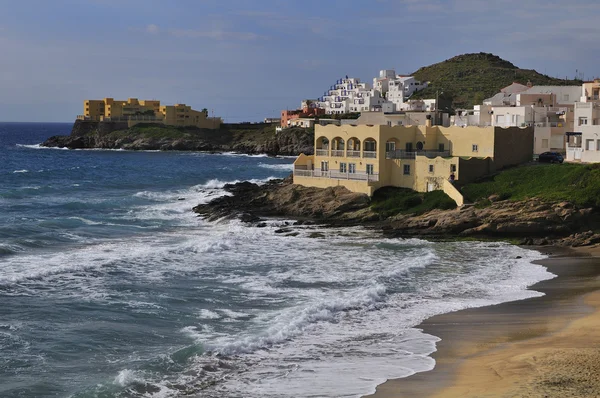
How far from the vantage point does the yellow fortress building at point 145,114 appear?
14312 cm

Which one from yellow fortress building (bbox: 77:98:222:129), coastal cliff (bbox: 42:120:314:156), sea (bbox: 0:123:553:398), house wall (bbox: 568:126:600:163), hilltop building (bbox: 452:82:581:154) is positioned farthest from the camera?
yellow fortress building (bbox: 77:98:222:129)

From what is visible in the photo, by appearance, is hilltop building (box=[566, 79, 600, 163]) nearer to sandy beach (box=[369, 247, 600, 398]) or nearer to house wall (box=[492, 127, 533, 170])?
house wall (box=[492, 127, 533, 170])

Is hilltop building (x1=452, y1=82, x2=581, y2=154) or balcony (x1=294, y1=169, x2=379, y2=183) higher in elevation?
hilltop building (x1=452, y1=82, x2=581, y2=154)

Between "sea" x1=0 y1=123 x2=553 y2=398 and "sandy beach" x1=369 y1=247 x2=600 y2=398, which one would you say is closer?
"sandy beach" x1=369 y1=247 x2=600 y2=398

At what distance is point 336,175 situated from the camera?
149 feet

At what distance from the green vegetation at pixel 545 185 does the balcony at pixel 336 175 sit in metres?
5.60

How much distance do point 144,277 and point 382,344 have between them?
10907 mm

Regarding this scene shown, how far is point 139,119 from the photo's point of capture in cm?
14462

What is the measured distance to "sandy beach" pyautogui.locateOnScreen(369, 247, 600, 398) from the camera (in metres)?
15.8

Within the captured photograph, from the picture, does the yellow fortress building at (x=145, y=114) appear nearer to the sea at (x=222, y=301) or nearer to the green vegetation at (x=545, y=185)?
the sea at (x=222, y=301)

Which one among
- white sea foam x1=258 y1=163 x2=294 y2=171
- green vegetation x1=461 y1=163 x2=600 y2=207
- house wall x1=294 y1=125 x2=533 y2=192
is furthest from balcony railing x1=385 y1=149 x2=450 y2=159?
white sea foam x1=258 y1=163 x2=294 y2=171

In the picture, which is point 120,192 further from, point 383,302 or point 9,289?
point 383,302

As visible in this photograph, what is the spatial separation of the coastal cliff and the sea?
7736 cm

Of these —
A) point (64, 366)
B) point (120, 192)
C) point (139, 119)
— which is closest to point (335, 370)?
point (64, 366)
